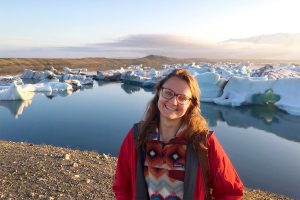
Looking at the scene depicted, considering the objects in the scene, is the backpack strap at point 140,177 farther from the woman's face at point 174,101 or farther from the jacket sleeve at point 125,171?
the woman's face at point 174,101

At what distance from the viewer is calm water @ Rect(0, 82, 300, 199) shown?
7.47 m

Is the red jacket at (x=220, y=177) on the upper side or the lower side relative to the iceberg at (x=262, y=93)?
upper

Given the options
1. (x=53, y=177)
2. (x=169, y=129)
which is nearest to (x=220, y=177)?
(x=169, y=129)

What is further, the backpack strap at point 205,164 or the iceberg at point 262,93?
the iceberg at point 262,93

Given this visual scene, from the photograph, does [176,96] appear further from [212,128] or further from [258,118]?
[258,118]

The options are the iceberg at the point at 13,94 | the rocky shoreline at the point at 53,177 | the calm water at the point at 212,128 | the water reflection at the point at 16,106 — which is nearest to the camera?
the rocky shoreline at the point at 53,177

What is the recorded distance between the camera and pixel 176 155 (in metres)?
1.45

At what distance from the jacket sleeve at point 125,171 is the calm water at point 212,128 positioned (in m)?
5.18

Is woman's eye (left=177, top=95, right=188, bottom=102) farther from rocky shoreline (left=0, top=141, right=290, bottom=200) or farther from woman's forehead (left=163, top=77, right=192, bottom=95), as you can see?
rocky shoreline (left=0, top=141, right=290, bottom=200)

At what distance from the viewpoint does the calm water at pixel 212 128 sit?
7.47 m

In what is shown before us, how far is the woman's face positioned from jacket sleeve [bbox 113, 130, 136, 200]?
19cm

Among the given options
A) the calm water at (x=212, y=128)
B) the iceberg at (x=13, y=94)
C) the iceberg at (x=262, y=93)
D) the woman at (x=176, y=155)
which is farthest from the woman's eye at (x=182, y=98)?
the iceberg at (x=13, y=94)

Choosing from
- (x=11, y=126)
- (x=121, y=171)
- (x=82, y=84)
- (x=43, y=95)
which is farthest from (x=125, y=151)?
(x=82, y=84)

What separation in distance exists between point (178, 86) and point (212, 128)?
11.1 m
